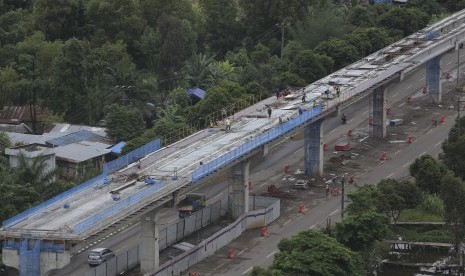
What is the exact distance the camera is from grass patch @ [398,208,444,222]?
280 feet

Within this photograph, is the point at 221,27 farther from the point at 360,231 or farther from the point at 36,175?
the point at 360,231

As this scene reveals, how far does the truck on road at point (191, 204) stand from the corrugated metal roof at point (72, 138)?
52.9 ft

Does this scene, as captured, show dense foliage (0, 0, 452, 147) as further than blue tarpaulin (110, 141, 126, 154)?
Yes

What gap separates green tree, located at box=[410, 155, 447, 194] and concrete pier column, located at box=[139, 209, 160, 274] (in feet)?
79.1

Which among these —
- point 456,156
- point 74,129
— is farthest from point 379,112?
point 74,129

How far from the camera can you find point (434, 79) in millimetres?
119625

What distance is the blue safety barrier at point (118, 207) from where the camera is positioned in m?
67.8

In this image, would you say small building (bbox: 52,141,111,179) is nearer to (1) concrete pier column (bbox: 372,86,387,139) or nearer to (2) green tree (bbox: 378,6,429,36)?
(1) concrete pier column (bbox: 372,86,387,139)

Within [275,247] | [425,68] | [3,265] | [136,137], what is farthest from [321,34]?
[3,265]

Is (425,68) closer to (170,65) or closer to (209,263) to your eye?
(170,65)

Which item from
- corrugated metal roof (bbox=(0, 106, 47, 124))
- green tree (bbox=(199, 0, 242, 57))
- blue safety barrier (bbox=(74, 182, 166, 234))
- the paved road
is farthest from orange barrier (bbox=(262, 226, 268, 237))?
green tree (bbox=(199, 0, 242, 57))

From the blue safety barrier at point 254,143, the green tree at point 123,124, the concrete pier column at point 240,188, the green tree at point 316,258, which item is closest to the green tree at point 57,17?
the green tree at point 123,124

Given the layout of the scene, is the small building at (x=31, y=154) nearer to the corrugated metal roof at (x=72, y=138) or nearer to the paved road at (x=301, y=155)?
the corrugated metal roof at (x=72, y=138)

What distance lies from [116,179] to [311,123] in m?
22.6
